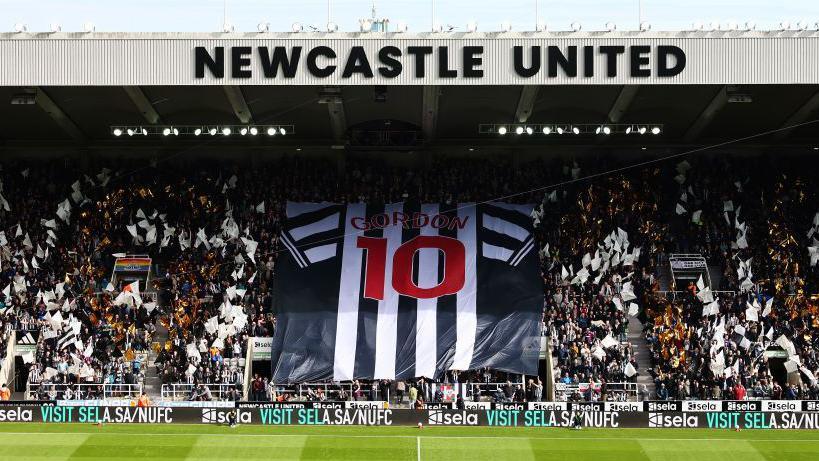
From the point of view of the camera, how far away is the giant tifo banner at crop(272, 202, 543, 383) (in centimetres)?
4547

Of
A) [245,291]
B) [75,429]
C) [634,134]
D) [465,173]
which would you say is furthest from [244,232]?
[634,134]

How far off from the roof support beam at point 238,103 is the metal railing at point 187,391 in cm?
1061

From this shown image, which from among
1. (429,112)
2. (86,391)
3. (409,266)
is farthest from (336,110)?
(86,391)

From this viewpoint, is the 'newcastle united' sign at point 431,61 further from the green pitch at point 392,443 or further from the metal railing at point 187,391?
the green pitch at point 392,443

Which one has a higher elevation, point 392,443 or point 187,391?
point 187,391

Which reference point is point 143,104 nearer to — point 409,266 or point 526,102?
point 409,266

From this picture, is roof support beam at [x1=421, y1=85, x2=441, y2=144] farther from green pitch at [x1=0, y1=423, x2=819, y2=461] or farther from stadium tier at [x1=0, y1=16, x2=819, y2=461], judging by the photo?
green pitch at [x1=0, y1=423, x2=819, y2=461]

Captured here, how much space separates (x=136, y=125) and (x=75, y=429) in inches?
636

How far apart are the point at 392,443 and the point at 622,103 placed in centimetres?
1736

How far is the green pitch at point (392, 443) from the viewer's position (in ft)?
118

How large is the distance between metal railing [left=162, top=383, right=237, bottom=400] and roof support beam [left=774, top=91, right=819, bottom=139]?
23971 millimetres

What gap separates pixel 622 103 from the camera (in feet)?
157

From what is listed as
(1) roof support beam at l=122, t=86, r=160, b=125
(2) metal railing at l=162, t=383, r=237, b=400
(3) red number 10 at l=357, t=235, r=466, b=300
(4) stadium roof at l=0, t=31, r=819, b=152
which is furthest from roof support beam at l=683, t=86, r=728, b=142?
(1) roof support beam at l=122, t=86, r=160, b=125

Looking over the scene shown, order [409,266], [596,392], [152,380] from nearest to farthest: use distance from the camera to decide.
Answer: [596,392] < [152,380] < [409,266]
